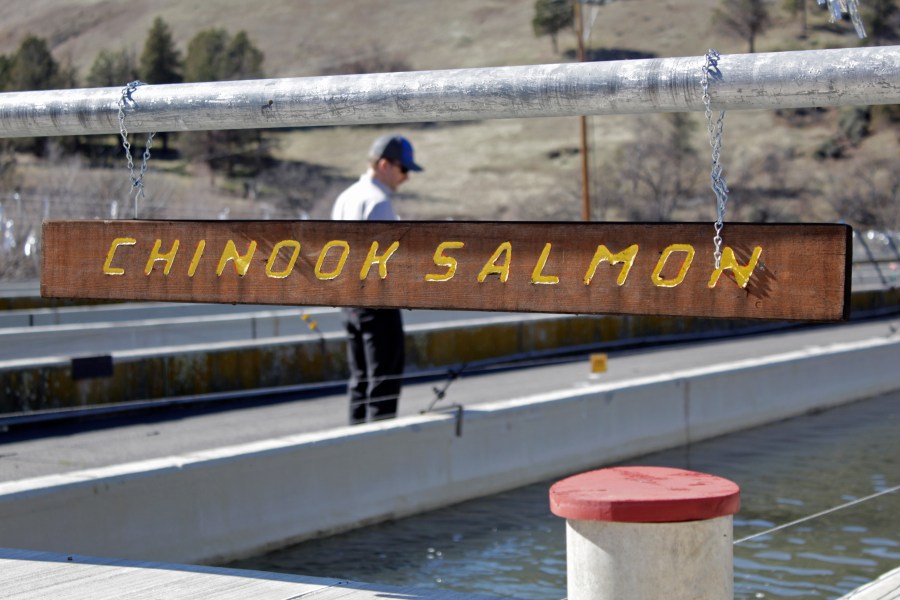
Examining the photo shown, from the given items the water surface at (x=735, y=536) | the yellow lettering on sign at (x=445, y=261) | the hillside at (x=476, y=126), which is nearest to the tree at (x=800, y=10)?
the hillside at (x=476, y=126)

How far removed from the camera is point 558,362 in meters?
18.2

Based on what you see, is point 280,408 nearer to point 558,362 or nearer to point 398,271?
point 558,362

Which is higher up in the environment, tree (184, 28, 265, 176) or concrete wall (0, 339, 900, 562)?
tree (184, 28, 265, 176)

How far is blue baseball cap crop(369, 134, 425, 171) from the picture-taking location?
10.2 metres

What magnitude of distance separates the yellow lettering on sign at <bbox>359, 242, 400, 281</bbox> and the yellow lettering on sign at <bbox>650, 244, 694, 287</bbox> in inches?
41.2

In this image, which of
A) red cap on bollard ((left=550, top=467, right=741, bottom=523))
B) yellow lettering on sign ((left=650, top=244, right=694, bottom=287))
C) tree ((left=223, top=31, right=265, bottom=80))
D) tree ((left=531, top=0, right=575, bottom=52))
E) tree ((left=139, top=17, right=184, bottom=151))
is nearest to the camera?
red cap on bollard ((left=550, top=467, right=741, bottom=523))

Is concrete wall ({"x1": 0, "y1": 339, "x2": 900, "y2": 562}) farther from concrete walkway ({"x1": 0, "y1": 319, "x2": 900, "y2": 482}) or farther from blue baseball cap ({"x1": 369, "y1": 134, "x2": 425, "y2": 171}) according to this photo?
blue baseball cap ({"x1": 369, "y1": 134, "x2": 425, "y2": 171})

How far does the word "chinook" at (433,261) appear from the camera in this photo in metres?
5.05

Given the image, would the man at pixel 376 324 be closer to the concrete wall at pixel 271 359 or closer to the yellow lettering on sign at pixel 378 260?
the concrete wall at pixel 271 359

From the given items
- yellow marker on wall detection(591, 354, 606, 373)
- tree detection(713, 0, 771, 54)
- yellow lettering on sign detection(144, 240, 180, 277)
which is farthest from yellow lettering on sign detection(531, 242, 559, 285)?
tree detection(713, 0, 771, 54)

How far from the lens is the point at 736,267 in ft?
16.3

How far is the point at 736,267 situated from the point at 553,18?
120 meters

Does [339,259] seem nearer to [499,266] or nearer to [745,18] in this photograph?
[499,266]

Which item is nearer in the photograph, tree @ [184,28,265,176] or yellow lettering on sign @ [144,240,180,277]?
yellow lettering on sign @ [144,240,180,277]
